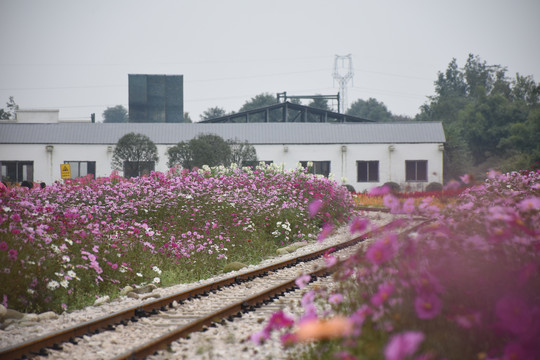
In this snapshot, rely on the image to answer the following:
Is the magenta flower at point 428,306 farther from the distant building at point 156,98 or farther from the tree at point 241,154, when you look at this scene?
the distant building at point 156,98

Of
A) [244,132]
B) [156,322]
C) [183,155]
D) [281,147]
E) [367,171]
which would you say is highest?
[244,132]

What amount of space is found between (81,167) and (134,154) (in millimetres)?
5858

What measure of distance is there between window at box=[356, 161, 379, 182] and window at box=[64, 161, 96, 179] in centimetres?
1682

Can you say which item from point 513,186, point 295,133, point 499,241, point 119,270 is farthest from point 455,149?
point 499,241

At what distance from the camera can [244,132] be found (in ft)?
127

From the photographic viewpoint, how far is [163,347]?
5.00 metres

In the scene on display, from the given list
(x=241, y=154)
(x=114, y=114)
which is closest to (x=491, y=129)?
(x=241, y=154)

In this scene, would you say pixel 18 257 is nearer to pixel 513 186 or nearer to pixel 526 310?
pixel 526 310

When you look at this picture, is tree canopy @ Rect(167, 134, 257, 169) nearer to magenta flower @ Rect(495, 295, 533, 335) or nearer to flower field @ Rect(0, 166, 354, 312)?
flower field @ Rect(0, 166, 354, 312)

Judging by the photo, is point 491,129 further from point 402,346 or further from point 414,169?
point 402,346

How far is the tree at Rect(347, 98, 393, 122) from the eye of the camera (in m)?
101

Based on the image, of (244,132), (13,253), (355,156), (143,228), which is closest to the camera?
(13,253)

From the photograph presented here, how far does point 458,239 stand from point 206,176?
13.8 m

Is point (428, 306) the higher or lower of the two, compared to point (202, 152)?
lower
